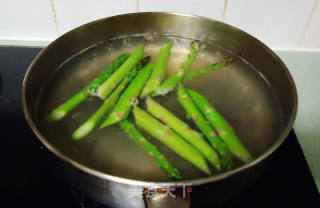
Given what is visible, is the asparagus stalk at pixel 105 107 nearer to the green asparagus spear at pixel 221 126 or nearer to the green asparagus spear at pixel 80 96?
the green asparagus spear at pixel 80 96

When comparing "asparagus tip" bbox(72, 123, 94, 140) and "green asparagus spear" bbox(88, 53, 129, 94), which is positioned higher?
"green asparagus spear" bbox(88, 53, 129, 94)

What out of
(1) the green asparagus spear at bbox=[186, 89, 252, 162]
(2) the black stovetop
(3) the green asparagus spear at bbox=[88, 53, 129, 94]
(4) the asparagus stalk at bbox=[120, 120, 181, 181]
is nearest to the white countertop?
(2) the black stovetop

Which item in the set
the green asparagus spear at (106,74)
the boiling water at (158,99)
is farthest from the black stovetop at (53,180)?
the green asparagus spear at (106,74)

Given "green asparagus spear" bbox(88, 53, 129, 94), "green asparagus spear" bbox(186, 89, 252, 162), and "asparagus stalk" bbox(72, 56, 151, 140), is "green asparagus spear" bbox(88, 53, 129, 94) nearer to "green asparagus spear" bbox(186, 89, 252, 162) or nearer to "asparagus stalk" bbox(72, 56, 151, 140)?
"asparagus stalk" bbox(72, 56, 151, 140)

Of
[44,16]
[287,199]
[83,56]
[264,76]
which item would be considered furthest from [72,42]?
[287,199]

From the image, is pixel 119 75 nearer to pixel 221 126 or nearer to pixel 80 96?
pixel 80 96

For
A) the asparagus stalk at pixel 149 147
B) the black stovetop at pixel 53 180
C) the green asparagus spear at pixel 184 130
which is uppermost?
the green asparagus spear at pixel 184 130

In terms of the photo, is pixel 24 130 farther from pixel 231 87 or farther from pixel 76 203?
pixel 231 87
